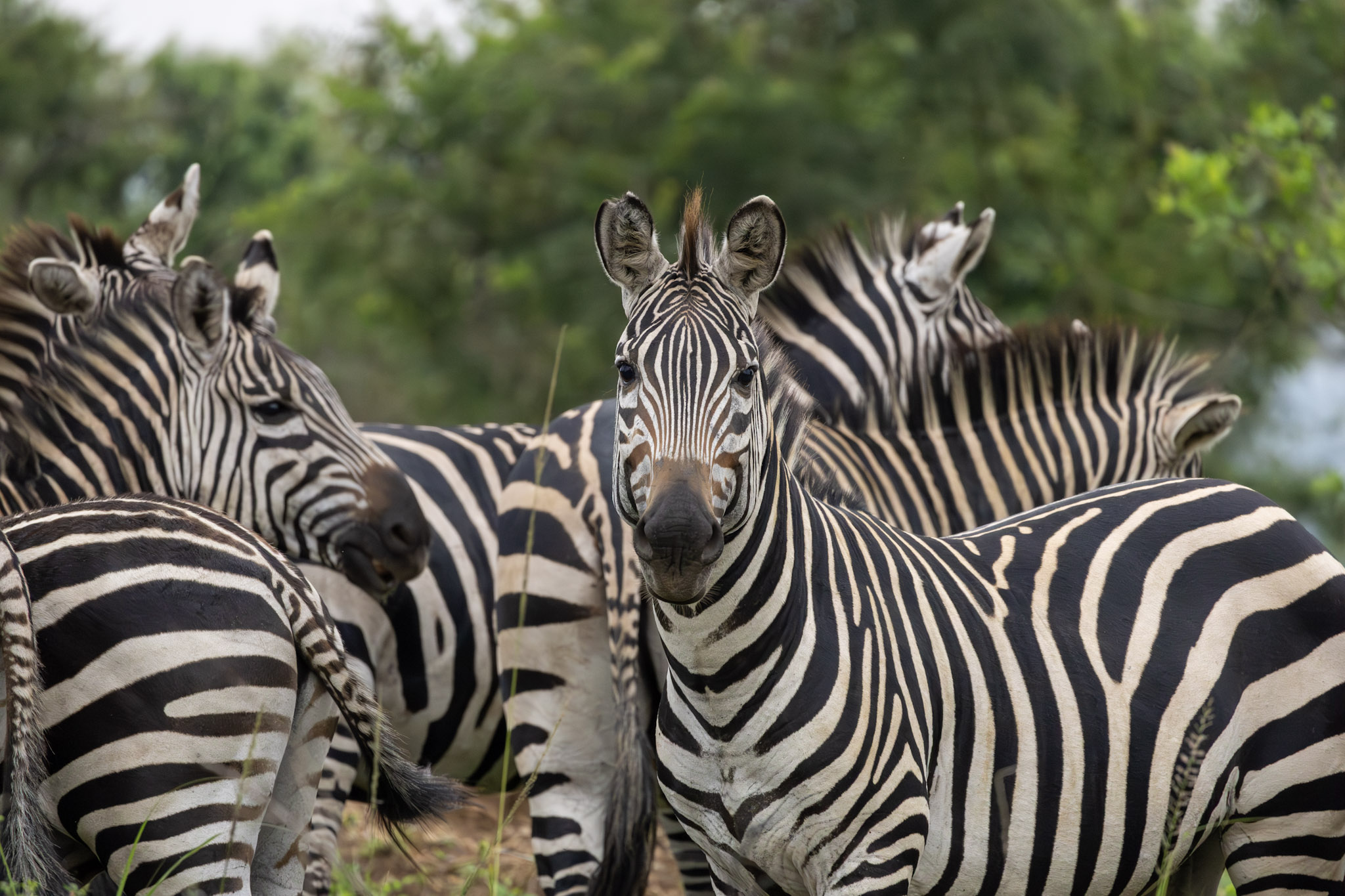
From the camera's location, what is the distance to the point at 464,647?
16.2 ft

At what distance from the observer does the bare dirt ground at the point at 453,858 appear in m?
5.63

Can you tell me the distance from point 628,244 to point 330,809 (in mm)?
2668

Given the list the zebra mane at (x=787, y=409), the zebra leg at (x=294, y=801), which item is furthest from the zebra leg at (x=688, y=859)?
the zebra leg at (x=294, y=801)

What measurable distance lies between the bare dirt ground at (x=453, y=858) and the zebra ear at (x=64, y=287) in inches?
96.0

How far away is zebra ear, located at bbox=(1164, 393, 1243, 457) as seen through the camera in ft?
15.5

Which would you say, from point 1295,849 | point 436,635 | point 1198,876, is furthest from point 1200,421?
point 436,635

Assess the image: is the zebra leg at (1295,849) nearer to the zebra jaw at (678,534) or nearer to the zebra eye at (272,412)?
the zebra jaw at (678,534)

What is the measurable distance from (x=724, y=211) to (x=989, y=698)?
33.1 ft

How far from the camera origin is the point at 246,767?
277cm

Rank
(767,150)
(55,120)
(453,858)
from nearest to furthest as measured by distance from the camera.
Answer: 1. (453,858)
2. (767,150)
3. (55,120)

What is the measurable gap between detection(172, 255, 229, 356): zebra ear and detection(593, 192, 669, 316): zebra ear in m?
1.68

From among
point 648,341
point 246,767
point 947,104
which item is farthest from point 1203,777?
Result: point 947,104

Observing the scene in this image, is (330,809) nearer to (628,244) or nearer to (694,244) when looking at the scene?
(628,244)

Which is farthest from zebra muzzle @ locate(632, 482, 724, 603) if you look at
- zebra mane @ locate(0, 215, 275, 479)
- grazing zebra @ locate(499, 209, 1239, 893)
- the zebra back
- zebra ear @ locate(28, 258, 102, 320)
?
zebra ear @ locate(28, 258, 102, 320)
